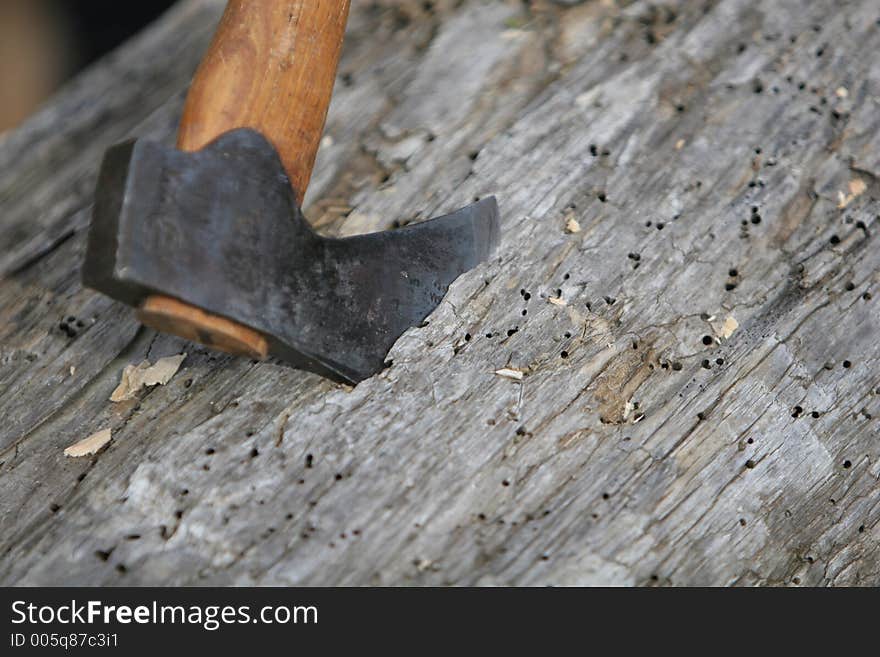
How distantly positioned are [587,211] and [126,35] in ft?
12.7

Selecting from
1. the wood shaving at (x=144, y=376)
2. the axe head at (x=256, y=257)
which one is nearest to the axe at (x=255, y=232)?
the axe head at (x=256, y=257)

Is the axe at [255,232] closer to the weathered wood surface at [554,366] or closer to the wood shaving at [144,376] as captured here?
the weathered wood surface at [554,366]

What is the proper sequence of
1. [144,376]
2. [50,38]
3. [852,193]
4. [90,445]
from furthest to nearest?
[50,38] < [852,193] < [144,376] < [90,445]

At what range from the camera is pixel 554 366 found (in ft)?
5.94

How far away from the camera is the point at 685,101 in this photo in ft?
7.43

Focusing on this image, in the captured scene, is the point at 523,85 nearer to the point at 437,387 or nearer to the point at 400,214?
the point at 400,214

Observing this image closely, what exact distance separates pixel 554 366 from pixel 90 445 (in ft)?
3.12

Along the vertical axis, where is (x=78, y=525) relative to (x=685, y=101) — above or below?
above

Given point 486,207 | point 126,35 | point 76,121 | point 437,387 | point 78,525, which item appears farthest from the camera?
point 126,35

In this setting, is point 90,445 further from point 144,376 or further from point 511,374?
point 511,374

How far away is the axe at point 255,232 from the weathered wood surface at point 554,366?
137 millimetres

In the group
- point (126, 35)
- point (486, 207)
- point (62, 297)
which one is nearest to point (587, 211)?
point (486, 207)

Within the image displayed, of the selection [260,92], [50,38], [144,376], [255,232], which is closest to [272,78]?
[260,92]

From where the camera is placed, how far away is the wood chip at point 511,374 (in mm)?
1784
